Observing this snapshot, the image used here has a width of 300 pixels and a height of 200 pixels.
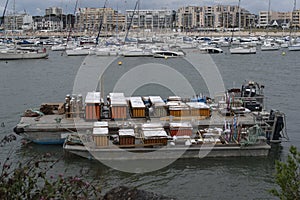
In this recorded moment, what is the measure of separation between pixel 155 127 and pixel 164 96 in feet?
53.1

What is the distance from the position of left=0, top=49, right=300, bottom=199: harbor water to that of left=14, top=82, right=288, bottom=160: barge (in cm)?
51

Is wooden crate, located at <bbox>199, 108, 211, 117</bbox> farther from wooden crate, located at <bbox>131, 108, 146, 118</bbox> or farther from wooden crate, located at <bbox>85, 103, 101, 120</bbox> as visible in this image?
wooden crate, located at <bbox>85, 103, 101, 120</bbox>

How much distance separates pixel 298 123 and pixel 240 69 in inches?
1314

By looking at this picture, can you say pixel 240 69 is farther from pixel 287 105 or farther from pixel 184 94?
pixel 287 105

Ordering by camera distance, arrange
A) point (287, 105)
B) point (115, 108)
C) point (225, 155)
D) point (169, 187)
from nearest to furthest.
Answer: point (169, 187), point (225, 155), point (115, 108), point (287, 105)

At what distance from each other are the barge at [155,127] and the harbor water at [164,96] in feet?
1.68

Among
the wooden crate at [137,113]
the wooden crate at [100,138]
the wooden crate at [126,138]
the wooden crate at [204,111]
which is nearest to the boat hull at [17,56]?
the wooden crate at [137,113]

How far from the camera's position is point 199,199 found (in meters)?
14.6

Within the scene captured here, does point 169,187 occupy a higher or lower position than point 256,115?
lower

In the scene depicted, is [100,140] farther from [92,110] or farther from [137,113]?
[137,113]

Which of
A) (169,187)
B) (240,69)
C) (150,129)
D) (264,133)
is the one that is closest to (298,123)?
(264,133)

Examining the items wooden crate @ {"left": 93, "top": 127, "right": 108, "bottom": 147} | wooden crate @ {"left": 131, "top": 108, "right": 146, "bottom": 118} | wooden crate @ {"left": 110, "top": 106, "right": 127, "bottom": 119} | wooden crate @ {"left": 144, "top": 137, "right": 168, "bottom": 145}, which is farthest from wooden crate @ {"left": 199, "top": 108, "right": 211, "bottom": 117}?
wooden crate @ {"left": 93, "top": 127, "right": 108, "bottom": 147}

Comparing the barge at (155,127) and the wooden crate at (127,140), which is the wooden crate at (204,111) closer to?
the barge at (155,127)

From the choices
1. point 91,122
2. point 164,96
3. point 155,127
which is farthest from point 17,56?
point 155,127
